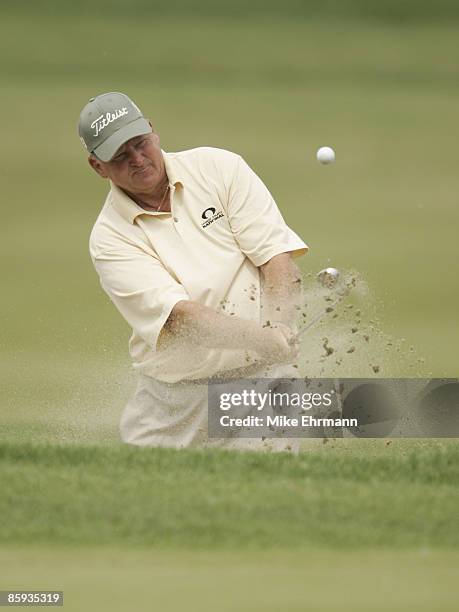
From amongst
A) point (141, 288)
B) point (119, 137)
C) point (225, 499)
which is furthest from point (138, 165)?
point (225, 499)

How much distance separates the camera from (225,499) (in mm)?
4480

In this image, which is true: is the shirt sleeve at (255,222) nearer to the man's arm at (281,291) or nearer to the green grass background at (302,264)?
the man's arm at (281,291)

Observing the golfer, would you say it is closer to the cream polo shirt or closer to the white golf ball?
the cream polo shirt

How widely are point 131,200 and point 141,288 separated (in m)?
0.39

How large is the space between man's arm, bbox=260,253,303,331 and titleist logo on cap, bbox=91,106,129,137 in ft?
2.69

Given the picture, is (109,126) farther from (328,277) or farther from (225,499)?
(225,499)

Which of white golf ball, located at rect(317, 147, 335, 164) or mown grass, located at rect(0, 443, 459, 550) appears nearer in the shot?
mown grass, located at rect(0, 443, 459, 550)

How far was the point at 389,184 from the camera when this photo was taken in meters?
14.3

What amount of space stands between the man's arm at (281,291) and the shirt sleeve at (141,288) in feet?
1.06

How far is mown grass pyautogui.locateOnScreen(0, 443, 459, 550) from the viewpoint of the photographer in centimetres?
416

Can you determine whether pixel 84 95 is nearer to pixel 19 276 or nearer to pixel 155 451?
pixel 19 276

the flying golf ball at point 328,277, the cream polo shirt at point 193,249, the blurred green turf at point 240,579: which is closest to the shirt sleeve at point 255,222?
the cream polo shirt at point 193,249

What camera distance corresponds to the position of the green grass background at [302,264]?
392cm

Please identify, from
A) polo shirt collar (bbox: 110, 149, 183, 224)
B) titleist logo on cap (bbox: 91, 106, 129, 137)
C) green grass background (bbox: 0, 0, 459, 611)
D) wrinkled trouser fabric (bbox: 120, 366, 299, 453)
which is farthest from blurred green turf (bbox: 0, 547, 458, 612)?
titleist logo on cap (bbox: 91, 106, 129, 137)
